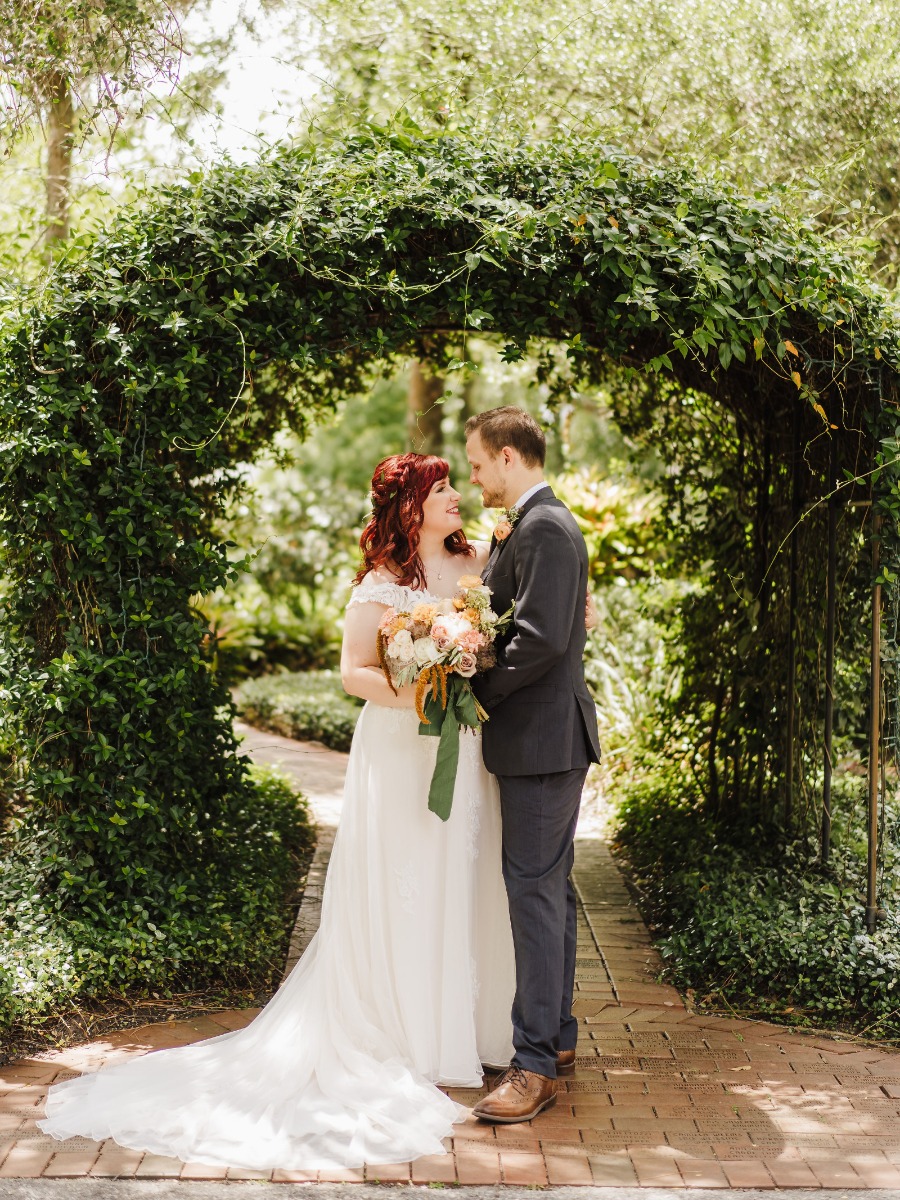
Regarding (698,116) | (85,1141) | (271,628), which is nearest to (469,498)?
(271,628)

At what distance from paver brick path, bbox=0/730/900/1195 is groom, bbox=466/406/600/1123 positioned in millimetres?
230

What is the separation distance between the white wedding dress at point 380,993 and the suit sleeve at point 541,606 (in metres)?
0.44

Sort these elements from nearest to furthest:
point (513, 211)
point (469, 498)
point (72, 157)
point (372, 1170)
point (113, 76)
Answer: point (372, 1170)
point (513, 211)
point (113, 76)
point (72, 157)
point (469, 498)

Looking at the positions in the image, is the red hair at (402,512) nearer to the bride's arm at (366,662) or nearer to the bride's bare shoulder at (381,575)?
the bride's bare shoulder at (381,575)

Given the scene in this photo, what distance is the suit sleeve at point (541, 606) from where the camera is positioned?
356 cm

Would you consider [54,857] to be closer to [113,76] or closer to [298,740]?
[113,76]

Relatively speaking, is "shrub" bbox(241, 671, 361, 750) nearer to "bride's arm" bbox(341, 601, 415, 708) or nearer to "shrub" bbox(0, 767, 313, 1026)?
"shrub" bbox(0, 767, 313, 1026)

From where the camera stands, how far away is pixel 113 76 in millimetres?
5359

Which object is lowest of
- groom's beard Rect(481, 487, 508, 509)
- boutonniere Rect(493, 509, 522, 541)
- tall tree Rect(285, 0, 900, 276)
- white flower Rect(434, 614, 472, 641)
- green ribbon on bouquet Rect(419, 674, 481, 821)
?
green ribbon on bouquet Rect(419, 674, 481, 821)

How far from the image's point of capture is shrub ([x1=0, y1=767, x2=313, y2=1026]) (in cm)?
415

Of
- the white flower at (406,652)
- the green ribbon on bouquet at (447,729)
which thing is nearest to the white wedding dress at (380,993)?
the green ribbon on bouquet at (447,729)

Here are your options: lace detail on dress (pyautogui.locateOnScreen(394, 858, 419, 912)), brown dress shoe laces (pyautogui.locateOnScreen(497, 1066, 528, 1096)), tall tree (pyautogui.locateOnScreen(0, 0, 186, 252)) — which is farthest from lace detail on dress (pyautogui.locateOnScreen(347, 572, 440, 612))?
tall tree (pyautogui.locateOnScreen(0, 0, 186, 252))

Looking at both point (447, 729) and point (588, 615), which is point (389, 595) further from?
point (588, 615)

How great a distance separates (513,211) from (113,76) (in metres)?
2.32
